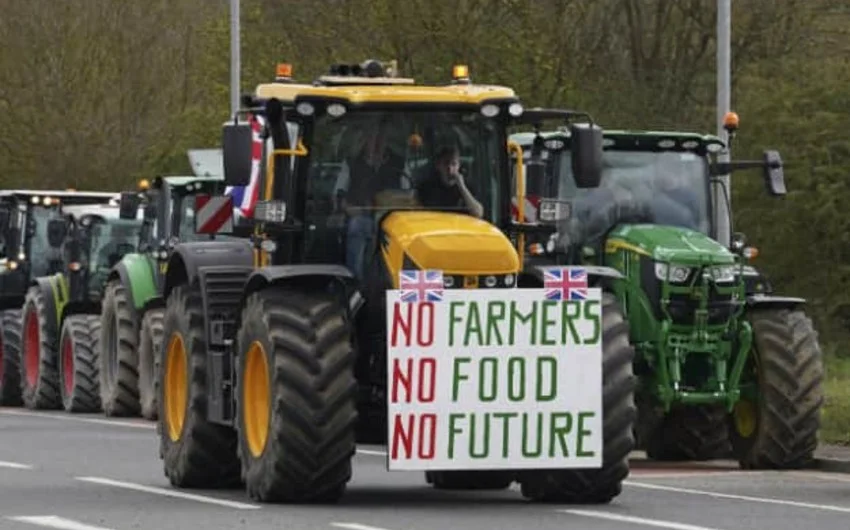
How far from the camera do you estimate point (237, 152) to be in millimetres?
19766

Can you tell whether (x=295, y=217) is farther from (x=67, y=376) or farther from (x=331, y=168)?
(x=67, y=376)

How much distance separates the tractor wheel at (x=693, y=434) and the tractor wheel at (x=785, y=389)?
108 cm

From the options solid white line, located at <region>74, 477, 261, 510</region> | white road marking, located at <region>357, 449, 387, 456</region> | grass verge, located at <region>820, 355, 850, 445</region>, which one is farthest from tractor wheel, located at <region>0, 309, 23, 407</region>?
solid white line, located at <region>74, 477, 261, 510</region>

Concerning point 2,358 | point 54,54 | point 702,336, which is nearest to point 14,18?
point 54,54

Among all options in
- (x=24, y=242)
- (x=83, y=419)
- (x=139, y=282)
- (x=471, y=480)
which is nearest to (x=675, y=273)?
(x=471, y=480)

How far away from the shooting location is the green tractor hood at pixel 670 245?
24453 millimetres

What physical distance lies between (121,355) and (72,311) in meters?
3.38

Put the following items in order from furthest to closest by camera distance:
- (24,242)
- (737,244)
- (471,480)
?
1. (24,242)
2. (737,244)
3. (471,480)

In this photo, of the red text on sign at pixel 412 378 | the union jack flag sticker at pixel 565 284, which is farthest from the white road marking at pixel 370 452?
the red text on sign at pixel 412 378

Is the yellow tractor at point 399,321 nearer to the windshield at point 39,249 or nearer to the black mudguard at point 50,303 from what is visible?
the black mudguard at point 50,303

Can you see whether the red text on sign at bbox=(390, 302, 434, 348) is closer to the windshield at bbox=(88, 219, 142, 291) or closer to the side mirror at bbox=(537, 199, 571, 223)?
the side mirror at bbox=(537, 199, 571, 223)

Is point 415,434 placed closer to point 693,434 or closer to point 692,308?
point 692,308

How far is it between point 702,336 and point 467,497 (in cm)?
452

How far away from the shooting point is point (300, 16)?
168ft
